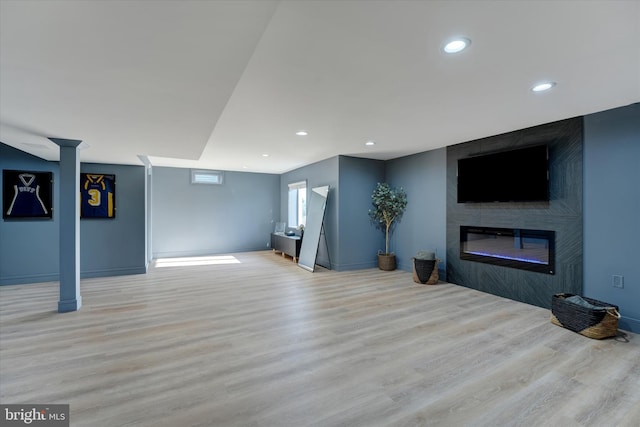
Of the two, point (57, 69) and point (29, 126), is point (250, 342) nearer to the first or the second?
point (57, 69)

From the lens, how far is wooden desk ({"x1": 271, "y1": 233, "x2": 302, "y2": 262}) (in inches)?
282

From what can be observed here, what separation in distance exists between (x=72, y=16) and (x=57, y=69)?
2.48ft

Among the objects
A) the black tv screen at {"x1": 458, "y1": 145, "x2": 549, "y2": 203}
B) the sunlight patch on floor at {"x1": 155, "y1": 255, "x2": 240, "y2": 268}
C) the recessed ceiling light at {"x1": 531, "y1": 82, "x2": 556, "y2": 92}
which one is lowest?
the sunlight patch on floor at {"x1": 155, "y1": 255, "x2": 240, "y2": 268}

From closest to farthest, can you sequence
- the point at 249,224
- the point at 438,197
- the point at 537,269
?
the point at 537,269, the point at 438,197, the point at 249,224

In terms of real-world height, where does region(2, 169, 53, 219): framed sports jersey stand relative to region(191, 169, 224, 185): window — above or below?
below

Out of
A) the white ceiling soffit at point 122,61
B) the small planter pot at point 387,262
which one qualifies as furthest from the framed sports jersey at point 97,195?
the small planter pot at point 387,262

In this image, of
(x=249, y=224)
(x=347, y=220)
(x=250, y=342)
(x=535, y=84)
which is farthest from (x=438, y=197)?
(x=249, y=224)

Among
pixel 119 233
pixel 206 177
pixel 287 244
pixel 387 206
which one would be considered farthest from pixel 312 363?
pixel 206 177

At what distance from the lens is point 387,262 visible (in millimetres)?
5957

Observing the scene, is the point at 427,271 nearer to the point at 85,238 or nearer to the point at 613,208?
the point at 613,208

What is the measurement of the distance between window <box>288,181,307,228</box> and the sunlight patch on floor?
6.69 ft

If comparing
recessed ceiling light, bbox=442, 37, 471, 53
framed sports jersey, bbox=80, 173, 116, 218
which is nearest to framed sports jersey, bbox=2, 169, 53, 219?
framed sports jersey, bbox=80, 173, 116, 218

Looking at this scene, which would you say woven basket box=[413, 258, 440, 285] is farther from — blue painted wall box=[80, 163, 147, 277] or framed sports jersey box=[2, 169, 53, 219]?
framed sports jersey box=[2, 169, 53, 219]

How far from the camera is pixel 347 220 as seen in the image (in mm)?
6016
